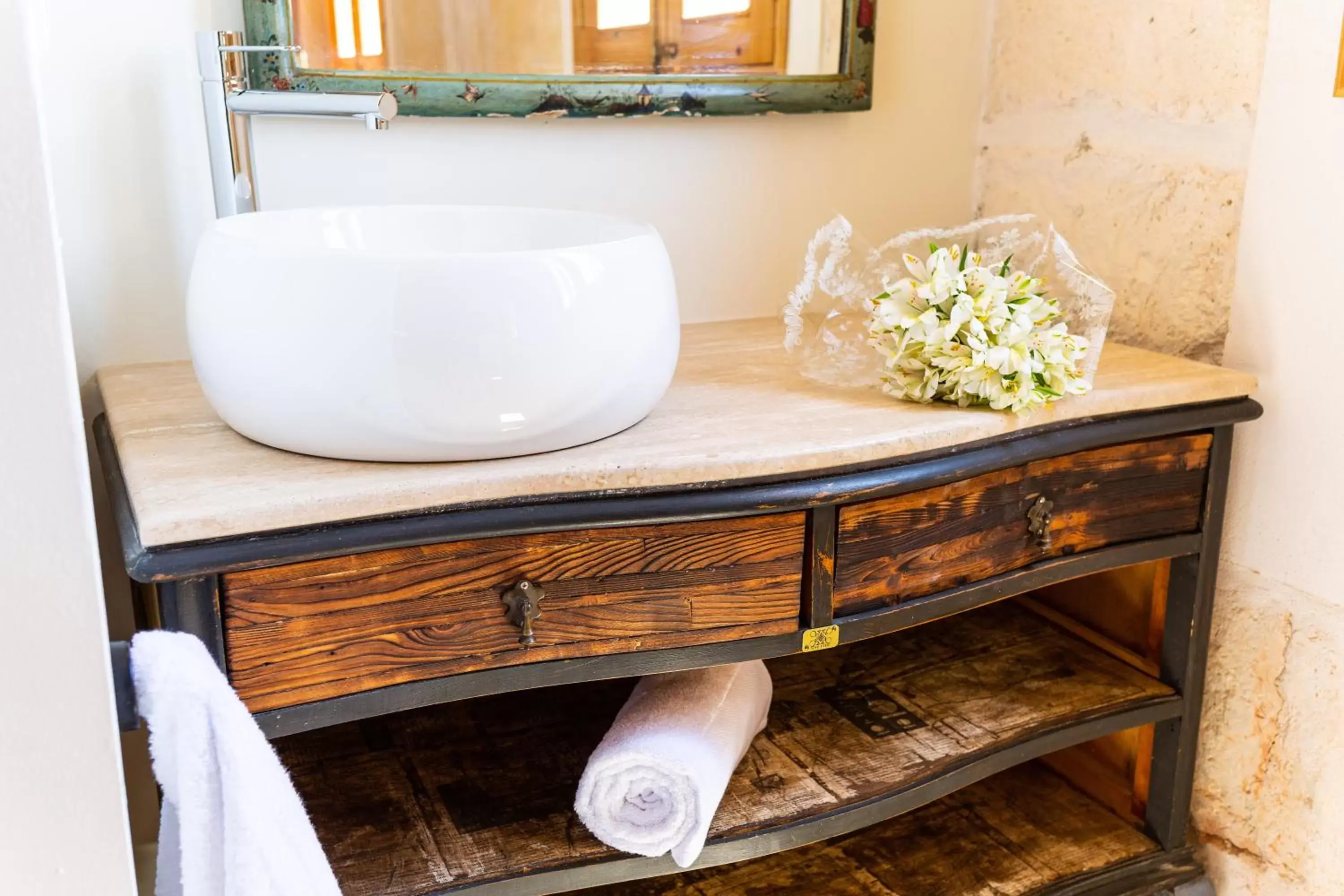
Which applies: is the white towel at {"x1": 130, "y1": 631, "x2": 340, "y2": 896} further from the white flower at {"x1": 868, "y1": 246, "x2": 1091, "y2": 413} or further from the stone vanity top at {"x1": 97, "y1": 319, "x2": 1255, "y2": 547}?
the white flower at {"x1": 868, "y1": 246, "x2": 1091, "y2": 413}

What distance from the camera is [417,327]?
73 centimetres

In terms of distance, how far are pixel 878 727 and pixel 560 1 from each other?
2.49ft

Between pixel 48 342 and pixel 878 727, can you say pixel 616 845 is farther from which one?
pixel 48 342

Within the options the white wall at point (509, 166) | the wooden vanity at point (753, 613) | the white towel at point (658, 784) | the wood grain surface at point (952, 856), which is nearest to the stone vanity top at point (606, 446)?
the wooden vanity at point (753, 613)

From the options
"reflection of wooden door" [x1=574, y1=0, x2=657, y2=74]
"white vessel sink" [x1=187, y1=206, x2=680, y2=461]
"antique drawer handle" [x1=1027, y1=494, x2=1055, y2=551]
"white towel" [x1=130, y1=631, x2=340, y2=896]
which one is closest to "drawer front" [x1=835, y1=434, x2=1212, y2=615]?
"antique drawer handle" [x1=1027, y1=494, x2=1055, y2=551]

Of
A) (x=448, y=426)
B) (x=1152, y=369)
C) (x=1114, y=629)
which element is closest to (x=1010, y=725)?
(x=1114, y=629)

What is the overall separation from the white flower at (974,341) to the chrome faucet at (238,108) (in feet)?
1.48

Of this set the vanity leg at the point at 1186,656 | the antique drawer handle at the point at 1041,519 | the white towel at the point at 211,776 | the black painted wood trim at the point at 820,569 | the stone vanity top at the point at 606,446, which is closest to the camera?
the white towel at the point at 211,776

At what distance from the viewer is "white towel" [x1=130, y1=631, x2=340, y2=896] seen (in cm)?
62

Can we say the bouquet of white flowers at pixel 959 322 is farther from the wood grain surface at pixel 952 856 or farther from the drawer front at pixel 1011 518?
the wood grain surface at pixel 952 856

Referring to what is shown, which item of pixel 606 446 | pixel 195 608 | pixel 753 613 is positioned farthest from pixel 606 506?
pixel 195 608

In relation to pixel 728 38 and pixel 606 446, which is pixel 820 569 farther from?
pixel 728 38

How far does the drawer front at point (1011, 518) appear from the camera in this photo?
0.90 meters

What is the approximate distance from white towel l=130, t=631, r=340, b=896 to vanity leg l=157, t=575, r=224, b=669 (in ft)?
0.18
